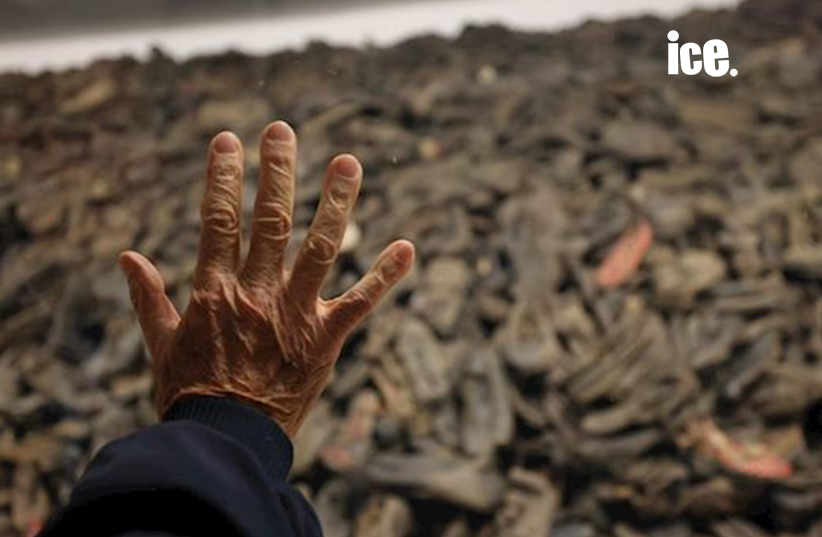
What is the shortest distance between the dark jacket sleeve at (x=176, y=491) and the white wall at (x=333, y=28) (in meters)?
1.78

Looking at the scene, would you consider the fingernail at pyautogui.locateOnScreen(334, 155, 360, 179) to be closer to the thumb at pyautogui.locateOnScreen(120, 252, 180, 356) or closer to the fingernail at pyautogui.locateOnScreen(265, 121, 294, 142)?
the fingernail at pyautogui.locateOnScreen(265, 121, 294, 142)

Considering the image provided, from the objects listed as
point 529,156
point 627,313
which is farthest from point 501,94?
point 627,313

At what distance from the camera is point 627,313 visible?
1563 millimetres

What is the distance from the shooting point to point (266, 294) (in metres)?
0.59

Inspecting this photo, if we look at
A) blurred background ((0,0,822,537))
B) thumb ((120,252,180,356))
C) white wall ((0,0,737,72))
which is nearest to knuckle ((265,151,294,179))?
thumb ((120,252,180,356))

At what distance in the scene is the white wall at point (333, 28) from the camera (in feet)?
7.24

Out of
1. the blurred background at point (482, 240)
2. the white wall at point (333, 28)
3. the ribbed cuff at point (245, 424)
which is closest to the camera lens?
the ribbed cuff at point (245, 424)

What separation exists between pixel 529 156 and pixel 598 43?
1.41ft

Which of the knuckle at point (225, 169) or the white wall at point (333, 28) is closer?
the knuckle at point (225, 169)

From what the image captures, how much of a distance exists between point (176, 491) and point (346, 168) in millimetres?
205

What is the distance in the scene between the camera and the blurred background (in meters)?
1.40

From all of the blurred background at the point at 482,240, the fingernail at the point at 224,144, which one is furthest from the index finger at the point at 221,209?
the blurred background at the point at 482,240

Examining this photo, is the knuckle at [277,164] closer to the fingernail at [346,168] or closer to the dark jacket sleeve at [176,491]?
the fingernail at [346,168]

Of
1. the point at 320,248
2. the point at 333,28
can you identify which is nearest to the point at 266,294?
the point at 320,248
